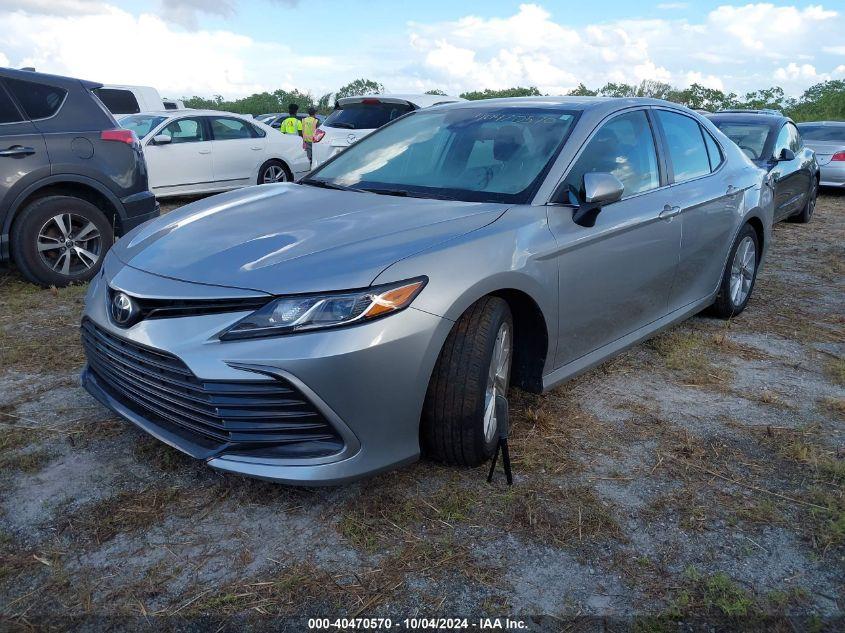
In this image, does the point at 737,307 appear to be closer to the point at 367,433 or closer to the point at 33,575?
the point at 367,433

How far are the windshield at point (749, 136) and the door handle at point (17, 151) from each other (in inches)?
269

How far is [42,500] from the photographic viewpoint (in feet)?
8.71

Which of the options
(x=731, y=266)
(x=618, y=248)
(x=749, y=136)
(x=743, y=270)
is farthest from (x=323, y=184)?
(x=749, y=136)

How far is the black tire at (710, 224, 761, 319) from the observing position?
15.6 ft

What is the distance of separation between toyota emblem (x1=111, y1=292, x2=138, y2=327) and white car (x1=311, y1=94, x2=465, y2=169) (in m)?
7.07

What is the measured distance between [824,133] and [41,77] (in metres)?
12.5

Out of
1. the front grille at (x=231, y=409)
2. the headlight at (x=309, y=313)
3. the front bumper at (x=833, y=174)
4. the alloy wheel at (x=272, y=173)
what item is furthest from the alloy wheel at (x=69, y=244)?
the front bumper at (x=833, y=174)

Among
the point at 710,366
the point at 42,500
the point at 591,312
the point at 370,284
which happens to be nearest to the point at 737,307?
the point at 710,366

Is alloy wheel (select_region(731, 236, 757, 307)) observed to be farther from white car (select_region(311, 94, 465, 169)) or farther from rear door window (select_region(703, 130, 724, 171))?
white car (select_region(311, 94, 465, 169))

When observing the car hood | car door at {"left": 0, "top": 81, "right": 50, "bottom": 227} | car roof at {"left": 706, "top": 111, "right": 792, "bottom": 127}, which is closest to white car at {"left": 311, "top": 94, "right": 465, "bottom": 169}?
car roof at {"left": 706, "top": 111, "right": 792, "bottom": 127}

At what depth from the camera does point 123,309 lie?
2639 millimetres

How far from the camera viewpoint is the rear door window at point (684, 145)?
13.5ft

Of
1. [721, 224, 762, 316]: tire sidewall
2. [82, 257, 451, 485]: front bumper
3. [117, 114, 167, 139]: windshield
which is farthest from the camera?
[117, 114, 167, 139]: windshield

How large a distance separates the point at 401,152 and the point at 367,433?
6.07 feet
